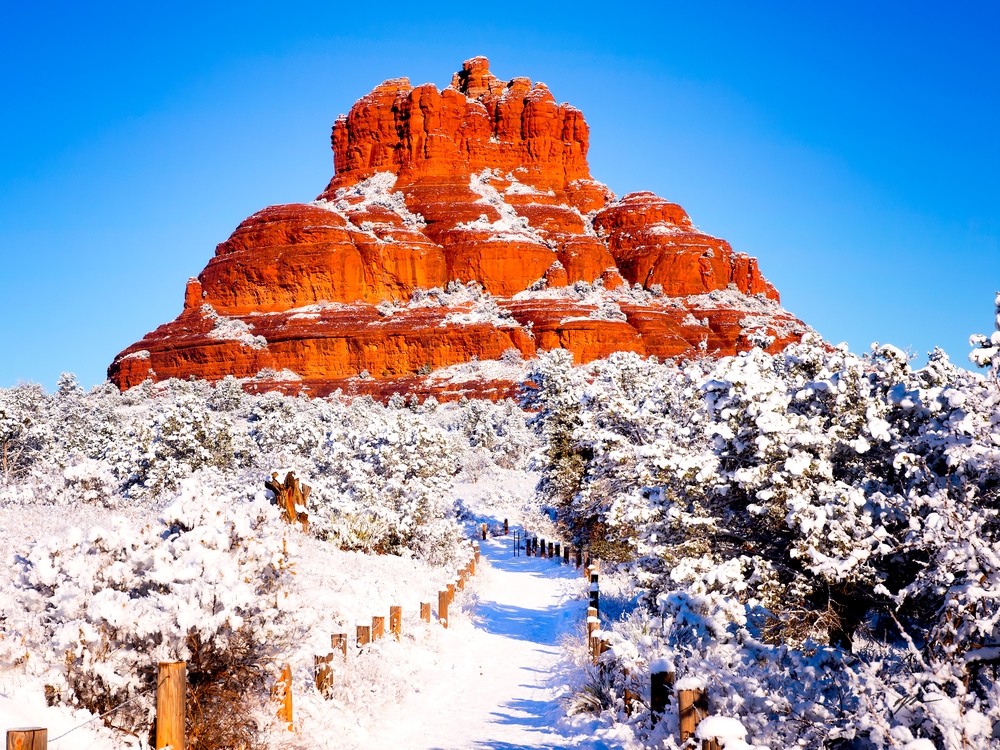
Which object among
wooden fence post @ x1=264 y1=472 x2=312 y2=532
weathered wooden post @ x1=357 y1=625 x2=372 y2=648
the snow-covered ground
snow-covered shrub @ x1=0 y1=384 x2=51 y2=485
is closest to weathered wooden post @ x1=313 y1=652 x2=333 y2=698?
the snow-covered ground

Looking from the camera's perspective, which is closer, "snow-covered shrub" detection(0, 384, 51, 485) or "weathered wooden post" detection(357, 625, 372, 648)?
"weathered wooden post" detection(357, 625, 372, 648)

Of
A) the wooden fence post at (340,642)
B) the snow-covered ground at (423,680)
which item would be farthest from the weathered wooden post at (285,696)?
the wooden fence post at (340,642)

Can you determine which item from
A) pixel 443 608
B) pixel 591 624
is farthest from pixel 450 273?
pixel 591 624

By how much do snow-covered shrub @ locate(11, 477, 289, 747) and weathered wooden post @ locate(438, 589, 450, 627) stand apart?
7.66 meters

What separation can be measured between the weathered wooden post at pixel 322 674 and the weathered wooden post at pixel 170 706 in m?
3.17

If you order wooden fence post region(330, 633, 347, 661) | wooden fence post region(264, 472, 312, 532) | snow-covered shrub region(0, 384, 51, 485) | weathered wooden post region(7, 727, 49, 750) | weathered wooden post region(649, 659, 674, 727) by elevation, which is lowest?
wooden fence post region(330, 633, 347, 661)

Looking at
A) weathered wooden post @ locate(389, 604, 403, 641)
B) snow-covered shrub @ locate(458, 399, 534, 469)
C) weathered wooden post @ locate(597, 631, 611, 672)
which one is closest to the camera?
weathered wooden post @ locate(597, 631, 611, 672)

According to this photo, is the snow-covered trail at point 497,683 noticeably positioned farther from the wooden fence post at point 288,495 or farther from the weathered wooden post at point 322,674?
the wooden fence post at point 288,495

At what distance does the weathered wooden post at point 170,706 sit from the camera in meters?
6.01

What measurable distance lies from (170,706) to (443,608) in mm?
9436

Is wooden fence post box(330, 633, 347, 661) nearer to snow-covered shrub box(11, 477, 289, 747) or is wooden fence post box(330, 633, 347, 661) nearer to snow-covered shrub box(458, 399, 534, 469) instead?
snow-covered shrub box(11, 477, 289, 747)

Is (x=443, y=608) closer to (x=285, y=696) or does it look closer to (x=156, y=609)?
(x=285, y=696)

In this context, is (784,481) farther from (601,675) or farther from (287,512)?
(287,512)

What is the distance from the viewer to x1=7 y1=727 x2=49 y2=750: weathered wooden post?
4723mm
